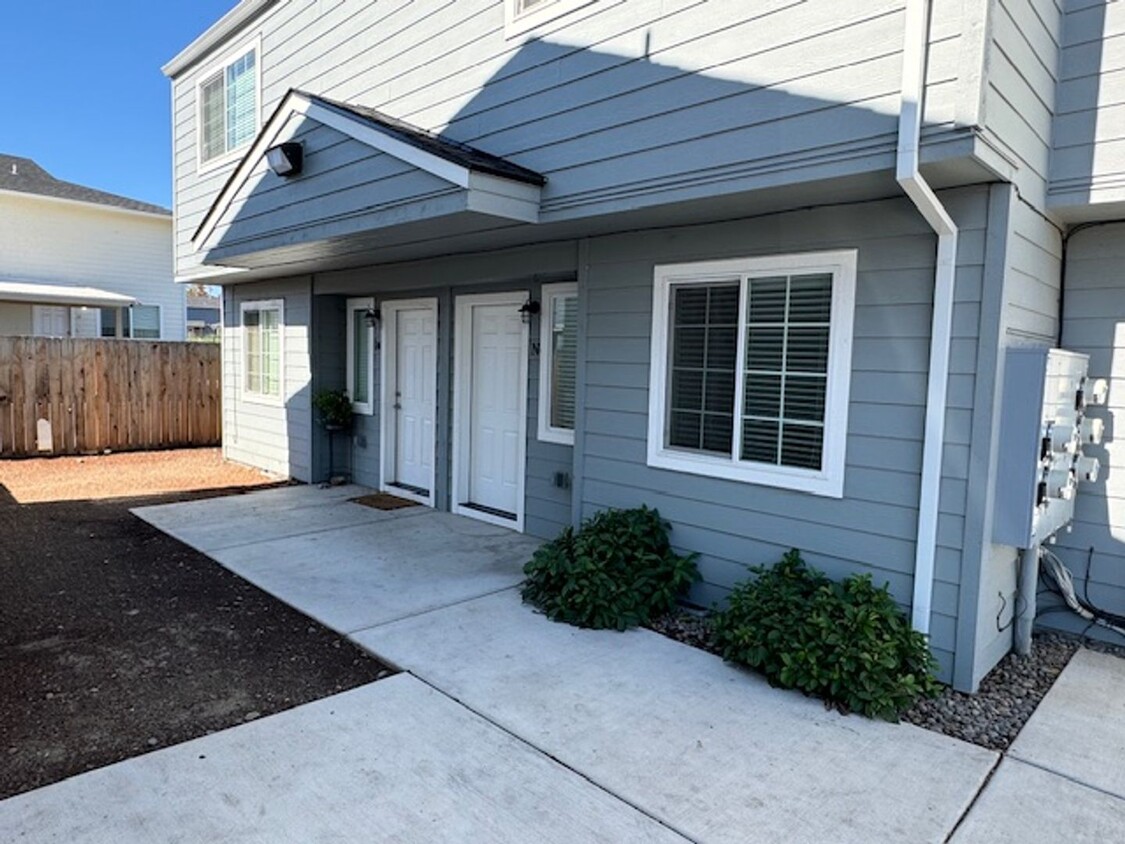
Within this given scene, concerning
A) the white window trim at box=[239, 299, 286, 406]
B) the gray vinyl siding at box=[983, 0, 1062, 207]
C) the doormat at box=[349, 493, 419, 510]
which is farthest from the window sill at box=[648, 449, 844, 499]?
the white window trim at box=[239, 299, 286, 406]

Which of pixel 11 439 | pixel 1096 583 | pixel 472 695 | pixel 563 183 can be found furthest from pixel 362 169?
pixel 11 439

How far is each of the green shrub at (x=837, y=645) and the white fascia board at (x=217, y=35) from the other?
803 centimetres

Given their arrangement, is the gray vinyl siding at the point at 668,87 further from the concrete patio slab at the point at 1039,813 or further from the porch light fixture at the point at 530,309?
the concrete patio slab at the point at 1039,813

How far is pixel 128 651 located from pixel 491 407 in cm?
378

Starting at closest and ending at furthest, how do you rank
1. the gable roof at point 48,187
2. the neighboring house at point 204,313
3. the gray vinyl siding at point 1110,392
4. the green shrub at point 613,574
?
the gray vinyl siding at point 1110,392 → the green shrub at point 613,574 → the gable roof at point 48,187 → the neighboring house at point 204,313

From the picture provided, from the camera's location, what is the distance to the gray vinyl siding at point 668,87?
3.28m

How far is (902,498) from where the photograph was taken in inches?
150

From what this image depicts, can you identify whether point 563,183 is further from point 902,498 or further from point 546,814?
point 546,814

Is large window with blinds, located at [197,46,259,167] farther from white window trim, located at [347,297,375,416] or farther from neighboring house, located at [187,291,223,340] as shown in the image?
neighboring house, located at [187,291,223,340]

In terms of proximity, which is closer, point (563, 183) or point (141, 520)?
point (563, 183)

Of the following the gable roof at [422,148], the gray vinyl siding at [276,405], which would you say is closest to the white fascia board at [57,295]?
the gray vinyl siding at [276,405]

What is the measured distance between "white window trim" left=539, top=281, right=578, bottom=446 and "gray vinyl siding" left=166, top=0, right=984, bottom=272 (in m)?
1.45

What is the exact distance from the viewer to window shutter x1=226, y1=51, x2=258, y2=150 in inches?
334

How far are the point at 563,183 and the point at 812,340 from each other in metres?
1.87
